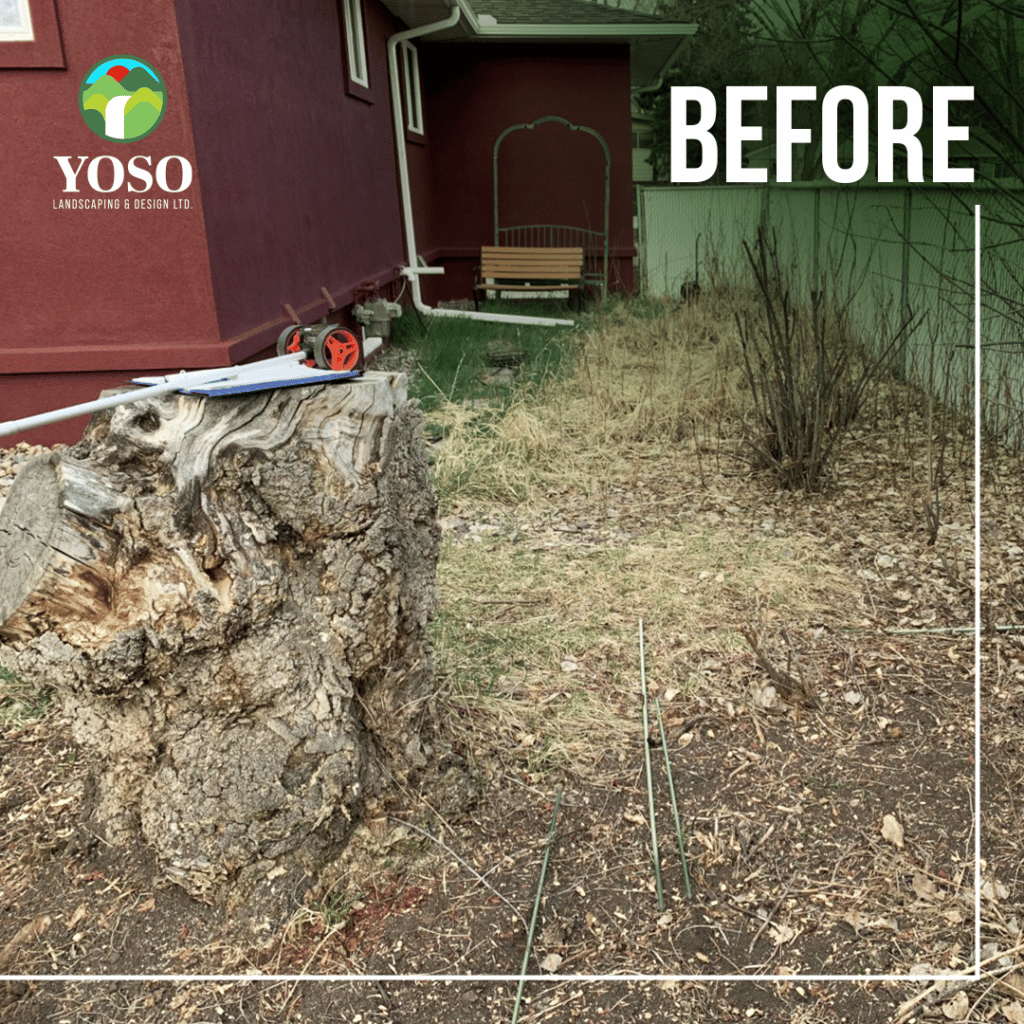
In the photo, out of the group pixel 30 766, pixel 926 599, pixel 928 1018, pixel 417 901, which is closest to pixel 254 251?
pixel 30 766

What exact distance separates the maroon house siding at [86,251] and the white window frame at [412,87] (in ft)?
20.8

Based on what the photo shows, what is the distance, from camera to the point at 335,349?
8.32ft

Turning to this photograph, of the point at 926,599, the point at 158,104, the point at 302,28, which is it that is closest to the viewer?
the point at 926,599

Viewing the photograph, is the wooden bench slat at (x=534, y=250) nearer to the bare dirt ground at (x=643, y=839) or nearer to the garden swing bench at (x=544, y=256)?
the garden swing bench at (x=544, y=256)

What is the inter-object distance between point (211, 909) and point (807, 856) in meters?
1.33

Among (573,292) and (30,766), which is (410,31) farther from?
(30,766)

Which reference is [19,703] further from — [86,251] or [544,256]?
[544,256]

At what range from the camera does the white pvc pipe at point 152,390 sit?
186 centimetres

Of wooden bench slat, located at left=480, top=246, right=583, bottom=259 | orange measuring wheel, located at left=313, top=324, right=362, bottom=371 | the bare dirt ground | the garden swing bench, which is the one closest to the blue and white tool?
orange measuring wheel, located at left=313, top=324, right=362, bottom=371

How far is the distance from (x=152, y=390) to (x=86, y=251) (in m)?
3.45

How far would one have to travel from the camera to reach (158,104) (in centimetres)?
492

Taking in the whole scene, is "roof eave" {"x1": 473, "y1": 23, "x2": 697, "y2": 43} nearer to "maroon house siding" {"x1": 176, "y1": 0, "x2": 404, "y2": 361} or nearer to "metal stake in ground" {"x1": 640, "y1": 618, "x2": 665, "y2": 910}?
"maroon house siding" {"x1": 176, "y1": 0, "x2": 404, "y2": 361}

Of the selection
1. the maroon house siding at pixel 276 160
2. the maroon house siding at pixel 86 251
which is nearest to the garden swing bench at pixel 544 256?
the maroon house siding at pixel 276 160

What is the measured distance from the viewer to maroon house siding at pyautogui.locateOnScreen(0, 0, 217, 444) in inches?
189
